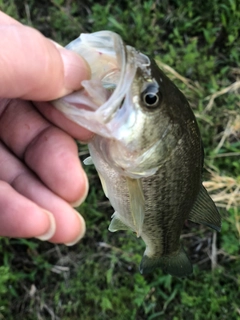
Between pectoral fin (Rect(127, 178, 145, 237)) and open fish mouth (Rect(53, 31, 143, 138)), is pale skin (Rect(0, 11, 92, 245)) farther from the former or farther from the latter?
pectoral fin (Rect(127, 178, 145, 237))

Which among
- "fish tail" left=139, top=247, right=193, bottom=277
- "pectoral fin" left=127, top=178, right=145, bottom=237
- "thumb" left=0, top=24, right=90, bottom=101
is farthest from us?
"fish tail" left=139, top=247, right=193, bottom=277

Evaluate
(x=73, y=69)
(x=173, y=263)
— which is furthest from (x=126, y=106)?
(x=173, y=263)

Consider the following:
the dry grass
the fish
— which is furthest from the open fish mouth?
the dry grass

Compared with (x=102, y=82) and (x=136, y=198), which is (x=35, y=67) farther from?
(x=136, y=198)

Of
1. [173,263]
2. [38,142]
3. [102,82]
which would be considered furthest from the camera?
[173,263]

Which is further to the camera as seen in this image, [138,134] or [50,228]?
[138,134]

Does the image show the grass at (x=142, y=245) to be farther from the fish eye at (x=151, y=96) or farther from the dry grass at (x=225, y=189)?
the fish eye at (x=151, y=96)
